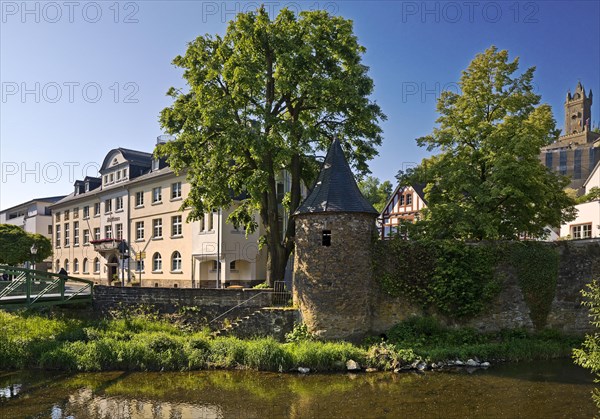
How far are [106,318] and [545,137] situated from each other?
20143 millimetres

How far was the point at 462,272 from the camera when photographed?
60.4 ft

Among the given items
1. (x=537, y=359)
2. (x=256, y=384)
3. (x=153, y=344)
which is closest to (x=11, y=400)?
(x=153, y=344)

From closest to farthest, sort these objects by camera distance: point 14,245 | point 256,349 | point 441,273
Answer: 1. point 256,349
2. point 441,273
3. point 14,245

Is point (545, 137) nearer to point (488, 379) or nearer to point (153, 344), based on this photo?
point (488, 379)

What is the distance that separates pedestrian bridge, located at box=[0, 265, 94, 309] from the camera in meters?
18.8

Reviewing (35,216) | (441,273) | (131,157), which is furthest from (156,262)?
(35,216)

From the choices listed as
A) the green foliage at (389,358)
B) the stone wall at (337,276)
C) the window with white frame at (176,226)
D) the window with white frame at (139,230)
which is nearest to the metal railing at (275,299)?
the stone wall at (337,276)

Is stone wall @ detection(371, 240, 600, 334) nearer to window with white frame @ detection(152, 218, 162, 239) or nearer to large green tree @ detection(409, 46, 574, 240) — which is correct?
large green tree @ detection(409, 46, 574, 240)

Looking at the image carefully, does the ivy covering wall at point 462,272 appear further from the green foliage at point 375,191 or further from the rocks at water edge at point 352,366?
the green foliage at point 375,191

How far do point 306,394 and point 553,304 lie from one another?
446 inches

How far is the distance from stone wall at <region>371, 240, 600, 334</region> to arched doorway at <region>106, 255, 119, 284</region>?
26829mm

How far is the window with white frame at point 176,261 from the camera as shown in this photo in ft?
108

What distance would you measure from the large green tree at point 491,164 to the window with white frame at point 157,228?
20.4 meters

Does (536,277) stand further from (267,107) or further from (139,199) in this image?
(139,199)
